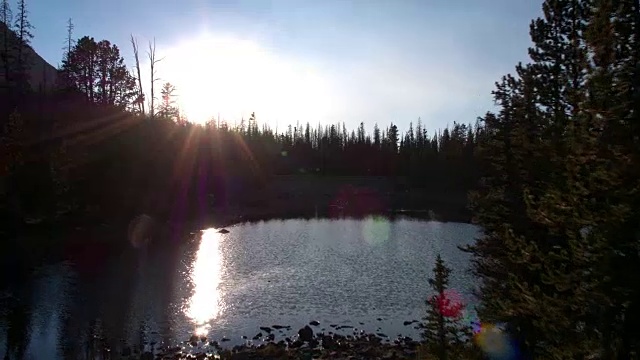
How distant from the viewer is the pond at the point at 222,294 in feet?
75.1

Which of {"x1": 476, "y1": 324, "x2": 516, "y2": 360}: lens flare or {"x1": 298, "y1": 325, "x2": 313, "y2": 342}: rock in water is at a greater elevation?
{"x1": 476, "y1": 324, "x2": 516, "y2": 360}: lens flare

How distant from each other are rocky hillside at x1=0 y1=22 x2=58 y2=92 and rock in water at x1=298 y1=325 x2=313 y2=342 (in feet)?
189

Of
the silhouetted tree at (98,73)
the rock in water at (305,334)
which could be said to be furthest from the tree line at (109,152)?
the rock in water at (305,334)

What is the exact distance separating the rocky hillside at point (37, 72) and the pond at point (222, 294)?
126 ft

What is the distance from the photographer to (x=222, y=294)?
30.3m

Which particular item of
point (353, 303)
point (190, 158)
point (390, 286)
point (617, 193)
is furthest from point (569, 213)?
point (190, 158)

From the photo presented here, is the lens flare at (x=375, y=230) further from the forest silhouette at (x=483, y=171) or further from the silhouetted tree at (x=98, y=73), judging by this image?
the silhouetted tree at (x=98, y=73)

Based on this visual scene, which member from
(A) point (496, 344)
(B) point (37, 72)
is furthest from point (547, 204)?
(B) point (37, 72)

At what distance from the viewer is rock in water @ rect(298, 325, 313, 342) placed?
2244cm

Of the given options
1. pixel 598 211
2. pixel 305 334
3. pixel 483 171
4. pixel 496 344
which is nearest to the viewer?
pixel 598 211

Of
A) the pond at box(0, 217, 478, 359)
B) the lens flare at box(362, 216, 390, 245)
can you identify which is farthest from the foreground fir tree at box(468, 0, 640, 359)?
the lens flare at box(362, 216, 390, 245)

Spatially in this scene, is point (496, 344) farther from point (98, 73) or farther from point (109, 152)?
point (98, 73)

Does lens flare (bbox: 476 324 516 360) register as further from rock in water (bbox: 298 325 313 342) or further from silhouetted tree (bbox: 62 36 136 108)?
silhouetted tree (bbox: 62 36 136 108)

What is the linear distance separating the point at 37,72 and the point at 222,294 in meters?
89.6
